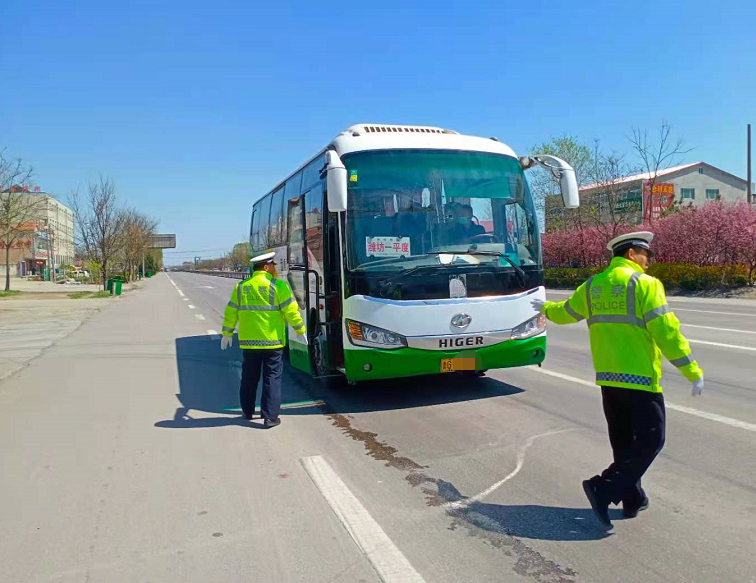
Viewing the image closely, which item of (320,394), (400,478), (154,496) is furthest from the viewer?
(320,394)

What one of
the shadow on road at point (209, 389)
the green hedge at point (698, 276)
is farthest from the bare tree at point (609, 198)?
the shadow on road at point (209, 389)

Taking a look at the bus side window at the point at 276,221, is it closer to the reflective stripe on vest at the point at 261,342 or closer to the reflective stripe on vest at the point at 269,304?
the reflective stripe on vest at the point at 269,304

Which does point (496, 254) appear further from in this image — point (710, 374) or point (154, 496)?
point (154, 496)

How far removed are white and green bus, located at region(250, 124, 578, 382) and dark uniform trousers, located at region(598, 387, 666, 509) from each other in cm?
305

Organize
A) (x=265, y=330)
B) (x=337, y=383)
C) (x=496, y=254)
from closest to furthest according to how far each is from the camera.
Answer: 1. (x=265, y=330)
2. (x=496, y=254)
3. (x=337, y=383)

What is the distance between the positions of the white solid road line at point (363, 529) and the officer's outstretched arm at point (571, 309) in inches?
75.3

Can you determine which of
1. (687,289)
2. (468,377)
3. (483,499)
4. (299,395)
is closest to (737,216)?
(687,289)

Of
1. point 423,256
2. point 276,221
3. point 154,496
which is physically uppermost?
point 276,221

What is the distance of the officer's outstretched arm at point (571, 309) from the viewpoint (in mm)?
4312

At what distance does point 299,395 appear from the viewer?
8547mm

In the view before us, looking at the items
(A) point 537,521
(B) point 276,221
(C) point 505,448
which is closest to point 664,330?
(A) point 537,521

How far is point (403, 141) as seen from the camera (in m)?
7.70

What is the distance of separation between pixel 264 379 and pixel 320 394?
5.65 ft

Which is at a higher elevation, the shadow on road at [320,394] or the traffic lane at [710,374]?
the traffic lane at [710,374]
